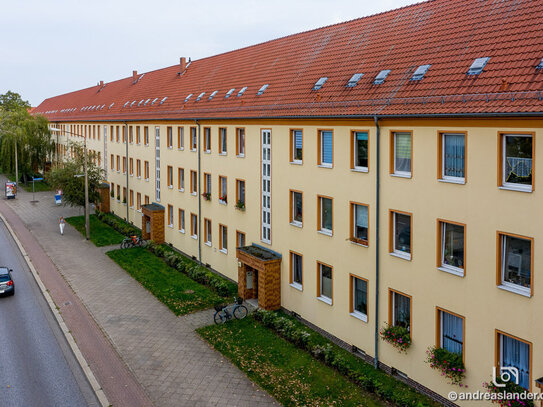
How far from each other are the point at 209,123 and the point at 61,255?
14.1 metres

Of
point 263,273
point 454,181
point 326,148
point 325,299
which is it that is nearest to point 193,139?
point 263,273

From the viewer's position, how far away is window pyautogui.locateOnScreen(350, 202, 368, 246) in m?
18.1

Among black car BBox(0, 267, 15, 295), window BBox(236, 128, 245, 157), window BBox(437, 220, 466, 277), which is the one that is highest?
window BBox(236, 128, 245, 157)

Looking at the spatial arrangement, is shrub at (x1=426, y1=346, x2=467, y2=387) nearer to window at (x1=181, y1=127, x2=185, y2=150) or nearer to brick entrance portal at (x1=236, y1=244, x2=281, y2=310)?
brick entrance portal at (x1=236, y1=244, x2=281, y2=310)

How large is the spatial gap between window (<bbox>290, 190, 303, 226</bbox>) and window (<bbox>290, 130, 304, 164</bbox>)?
1.37 metres

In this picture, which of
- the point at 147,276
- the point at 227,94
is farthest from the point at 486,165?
the point at 147,276

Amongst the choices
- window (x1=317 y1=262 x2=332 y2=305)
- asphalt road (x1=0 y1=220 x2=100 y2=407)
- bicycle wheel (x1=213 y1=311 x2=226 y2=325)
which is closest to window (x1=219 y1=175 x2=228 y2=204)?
bicycle wheel (x1=213 y1=311 x2=226 y2=325)

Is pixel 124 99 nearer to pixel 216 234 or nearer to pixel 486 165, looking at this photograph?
pixel 216 234

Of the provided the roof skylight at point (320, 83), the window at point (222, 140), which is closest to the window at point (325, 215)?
the roof skylight at point (320, 83)

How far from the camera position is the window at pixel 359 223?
1811 centimetres

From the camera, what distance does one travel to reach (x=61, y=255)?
33.9m

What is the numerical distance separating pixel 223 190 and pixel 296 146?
23.8 feet

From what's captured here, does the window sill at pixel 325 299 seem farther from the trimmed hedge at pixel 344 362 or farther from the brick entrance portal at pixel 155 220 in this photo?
the brick entrance portal at pixel 155 220

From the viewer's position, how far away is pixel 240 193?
26188 mm
